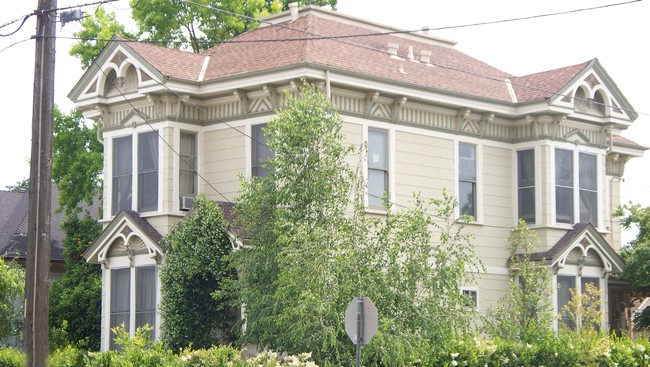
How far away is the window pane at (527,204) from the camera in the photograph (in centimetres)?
3369

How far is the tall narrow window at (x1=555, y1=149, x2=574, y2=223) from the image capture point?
33.7 meters

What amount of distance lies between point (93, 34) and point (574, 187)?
18259 mm

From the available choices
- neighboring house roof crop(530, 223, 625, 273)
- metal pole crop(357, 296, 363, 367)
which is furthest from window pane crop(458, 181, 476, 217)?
metal pole crop(357, 296, 363, 367)

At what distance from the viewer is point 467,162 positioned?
33.1 metres

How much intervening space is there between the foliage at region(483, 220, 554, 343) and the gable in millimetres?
8305

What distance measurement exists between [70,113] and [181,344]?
17.0 m

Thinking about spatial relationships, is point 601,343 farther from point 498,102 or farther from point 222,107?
point 222,107

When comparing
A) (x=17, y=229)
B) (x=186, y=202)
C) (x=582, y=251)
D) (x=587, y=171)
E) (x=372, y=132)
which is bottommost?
(x=582, y=251)

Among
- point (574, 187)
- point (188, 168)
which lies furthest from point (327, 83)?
point (574, 187)

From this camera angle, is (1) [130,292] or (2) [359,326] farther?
(1) [130,292]

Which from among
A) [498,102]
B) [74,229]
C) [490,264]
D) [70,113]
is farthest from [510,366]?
[70,113]

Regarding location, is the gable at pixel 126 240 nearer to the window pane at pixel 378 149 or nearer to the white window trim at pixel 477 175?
the window pane at pixel 378 149

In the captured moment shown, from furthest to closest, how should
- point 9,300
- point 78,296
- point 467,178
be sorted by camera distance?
point 78,296 < point 9,300 < point 467,178

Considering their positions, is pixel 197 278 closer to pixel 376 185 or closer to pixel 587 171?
pixel 376 185
